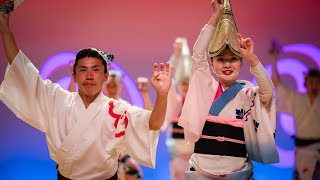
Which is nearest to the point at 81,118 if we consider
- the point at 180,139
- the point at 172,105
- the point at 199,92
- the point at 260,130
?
the point at 199,92

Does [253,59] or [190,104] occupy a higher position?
[253,59]

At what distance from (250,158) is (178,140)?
2.00 m

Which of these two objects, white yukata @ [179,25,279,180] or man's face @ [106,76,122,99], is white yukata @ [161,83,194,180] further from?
white yukata @ [179,25,279,180]

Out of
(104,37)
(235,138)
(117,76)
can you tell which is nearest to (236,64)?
(235,138)

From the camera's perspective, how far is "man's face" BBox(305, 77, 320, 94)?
15.4ft

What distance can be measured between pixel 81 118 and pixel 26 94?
366 mm

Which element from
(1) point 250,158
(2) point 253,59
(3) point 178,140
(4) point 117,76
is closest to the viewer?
(2) point 253,59

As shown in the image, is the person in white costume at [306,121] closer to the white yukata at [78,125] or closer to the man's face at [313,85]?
the man's face at [313,85]

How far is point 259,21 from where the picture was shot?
4.85 meters

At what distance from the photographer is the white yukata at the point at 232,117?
2742 mm

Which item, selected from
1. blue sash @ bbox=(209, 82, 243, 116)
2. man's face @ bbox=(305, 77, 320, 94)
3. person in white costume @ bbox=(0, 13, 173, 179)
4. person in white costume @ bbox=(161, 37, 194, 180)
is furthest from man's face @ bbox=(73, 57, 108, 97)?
man's face @ bbox=(305, 77, 320, 94)

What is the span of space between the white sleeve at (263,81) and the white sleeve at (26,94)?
1.22m

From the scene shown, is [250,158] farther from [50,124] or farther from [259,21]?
[259,21]

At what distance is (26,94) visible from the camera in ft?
8.95
